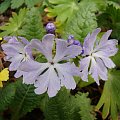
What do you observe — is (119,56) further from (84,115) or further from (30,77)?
(30,77)

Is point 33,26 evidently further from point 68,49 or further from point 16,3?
point 68,49

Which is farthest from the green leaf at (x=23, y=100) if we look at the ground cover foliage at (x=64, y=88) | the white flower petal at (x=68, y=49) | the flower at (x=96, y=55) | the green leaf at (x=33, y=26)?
the white flower petal at (x=68, y=49)

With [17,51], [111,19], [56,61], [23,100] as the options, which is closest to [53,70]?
[56,61]

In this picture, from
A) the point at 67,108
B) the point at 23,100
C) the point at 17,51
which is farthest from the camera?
the point at 23,100

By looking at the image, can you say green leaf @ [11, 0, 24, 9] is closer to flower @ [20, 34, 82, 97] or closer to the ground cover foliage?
the ground cover foliage

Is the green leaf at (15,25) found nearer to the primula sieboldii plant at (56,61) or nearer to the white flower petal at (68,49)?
the primula sieboldii plant at (56,61)

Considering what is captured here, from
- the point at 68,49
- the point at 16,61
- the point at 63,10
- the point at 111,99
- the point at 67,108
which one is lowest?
the point at 111,99

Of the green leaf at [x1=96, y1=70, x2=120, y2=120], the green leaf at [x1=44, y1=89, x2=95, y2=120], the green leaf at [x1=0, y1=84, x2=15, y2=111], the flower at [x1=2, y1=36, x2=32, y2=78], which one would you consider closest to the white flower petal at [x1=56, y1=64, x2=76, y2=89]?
the flower at [x1=2, y1=36, x2=32, y2=78]
